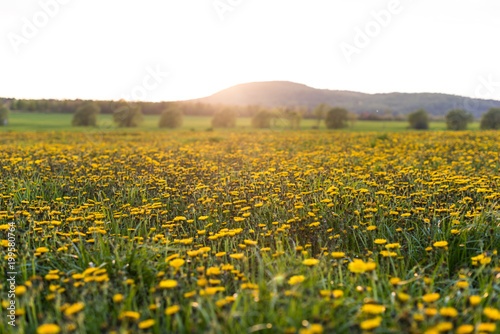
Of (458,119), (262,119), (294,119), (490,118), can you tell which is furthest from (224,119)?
(490,118)

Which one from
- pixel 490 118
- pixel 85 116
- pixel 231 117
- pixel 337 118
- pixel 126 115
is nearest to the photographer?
pixel 85 116

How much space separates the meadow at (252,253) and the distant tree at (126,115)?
196 feet

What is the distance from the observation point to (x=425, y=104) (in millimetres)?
158500

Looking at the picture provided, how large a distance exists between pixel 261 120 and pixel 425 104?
119 m

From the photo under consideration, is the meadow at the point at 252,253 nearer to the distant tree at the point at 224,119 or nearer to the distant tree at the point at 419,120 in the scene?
the distant tree at the point at 224,119

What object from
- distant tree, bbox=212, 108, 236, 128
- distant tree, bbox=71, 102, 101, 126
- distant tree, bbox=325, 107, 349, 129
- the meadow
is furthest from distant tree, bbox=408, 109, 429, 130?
the meadow

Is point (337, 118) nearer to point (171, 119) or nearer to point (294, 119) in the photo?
point (294, 119)

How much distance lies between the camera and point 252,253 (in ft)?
12.2

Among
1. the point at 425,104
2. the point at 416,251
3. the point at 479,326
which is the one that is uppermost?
the point at 425,104

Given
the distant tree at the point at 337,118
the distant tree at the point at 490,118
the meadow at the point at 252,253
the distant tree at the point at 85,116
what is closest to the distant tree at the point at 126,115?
the distant tree at the point at 85,116

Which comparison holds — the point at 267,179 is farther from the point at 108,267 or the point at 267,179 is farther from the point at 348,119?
the point at 348,119

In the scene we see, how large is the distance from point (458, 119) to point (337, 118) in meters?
23.1

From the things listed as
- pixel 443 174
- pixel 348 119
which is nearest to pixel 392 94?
pixel 348 119

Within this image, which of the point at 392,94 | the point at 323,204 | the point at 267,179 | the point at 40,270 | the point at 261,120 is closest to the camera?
the point at 40,270
